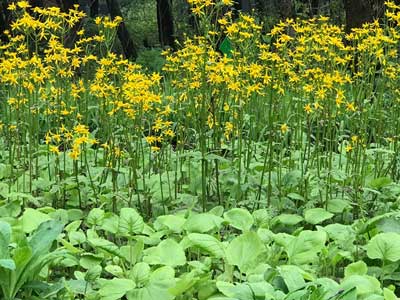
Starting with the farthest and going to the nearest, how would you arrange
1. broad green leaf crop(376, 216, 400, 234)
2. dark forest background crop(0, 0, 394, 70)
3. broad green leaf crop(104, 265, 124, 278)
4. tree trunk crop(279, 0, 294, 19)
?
tree trunk crop(279, 0, 294, 19)
dark forest background crop(0, 0, 394, 70)
broad green leaf crop(376, 216, 400, 234)
broad green leaf crop(104, 265, 124, 278)

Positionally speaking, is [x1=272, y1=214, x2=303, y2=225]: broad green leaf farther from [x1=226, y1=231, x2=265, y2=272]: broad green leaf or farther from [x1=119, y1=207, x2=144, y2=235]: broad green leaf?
[x1=119, y1=207, x2=144, y2=235]: broad green leaf

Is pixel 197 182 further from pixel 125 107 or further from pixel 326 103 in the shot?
pixel 326 103

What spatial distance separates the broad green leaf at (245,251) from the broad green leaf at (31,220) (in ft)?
2.82

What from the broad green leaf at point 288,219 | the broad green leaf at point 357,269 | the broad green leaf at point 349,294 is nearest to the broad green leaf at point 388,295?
the broad green leaf at point 349,294

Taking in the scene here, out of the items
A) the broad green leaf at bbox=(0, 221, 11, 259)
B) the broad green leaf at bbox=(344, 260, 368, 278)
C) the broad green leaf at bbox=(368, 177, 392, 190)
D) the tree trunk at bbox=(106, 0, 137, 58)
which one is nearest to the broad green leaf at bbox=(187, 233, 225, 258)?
the broad green leaf at bbox=(344, 260, 368, 278)

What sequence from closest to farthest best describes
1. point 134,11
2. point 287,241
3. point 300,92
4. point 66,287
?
1. point 66,287
2. point 287,241
3. point 300,92
4. point 134,11

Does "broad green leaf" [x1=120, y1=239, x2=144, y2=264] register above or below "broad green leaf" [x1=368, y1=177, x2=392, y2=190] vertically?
below

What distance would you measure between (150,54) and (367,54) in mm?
10490

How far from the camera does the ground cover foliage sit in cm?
245

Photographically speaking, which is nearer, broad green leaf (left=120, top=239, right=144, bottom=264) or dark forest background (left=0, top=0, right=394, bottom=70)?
broad green leaf (left=120, top=239, right=144, bottom=264)

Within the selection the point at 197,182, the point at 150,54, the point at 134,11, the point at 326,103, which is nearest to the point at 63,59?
the point at 197,182

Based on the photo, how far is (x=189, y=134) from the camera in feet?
14.9

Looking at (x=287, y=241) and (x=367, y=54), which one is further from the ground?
(x=367, y=54)

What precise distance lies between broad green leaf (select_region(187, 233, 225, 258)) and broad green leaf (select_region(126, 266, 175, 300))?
21 centimetres
